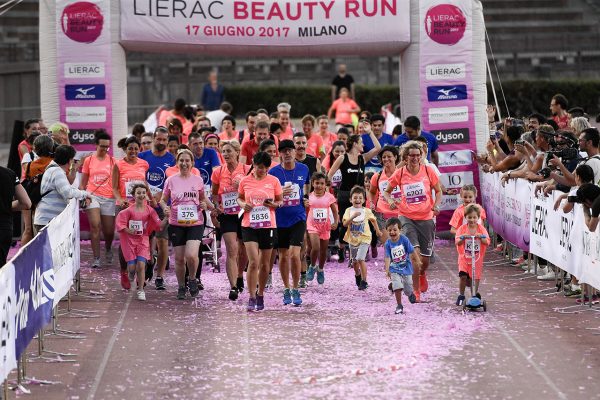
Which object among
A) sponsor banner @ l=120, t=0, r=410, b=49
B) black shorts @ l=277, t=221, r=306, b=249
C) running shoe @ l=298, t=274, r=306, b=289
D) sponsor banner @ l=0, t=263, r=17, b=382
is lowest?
running shoe @ l=298, t=274, r=306, b=289

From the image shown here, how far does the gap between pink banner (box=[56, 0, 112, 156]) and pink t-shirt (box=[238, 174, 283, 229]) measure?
20.5ft

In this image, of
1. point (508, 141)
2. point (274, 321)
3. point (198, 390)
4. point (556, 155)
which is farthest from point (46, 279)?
point (508, 141)

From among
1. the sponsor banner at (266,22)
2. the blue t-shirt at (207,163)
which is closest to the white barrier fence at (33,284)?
the blue t-shirt at (207,163)

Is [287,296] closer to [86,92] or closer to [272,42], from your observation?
[272,42]

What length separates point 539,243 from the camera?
15.2 m

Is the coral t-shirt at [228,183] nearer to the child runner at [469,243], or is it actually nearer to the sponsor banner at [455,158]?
the child runner at [469,243]

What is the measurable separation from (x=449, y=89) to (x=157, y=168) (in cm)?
555

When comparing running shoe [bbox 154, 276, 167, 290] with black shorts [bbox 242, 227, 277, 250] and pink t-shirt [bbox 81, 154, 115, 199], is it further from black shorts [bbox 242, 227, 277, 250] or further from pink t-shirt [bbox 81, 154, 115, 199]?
pink t-shirt [bbox 81, 154, 115, 199]

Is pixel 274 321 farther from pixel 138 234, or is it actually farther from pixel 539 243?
pixel 539 243

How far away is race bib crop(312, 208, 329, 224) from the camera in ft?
51.4

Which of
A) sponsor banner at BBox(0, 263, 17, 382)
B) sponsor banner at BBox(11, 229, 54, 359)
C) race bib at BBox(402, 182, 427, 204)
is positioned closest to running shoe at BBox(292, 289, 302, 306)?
race bib at BBox(402, 182, 427, 204)

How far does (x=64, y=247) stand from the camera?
41.6ft

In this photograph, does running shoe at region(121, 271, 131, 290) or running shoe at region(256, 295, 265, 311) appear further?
running shoe at region(121, 271, 131, 290)

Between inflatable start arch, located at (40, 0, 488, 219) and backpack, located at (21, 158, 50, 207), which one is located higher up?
inflatable start arch, located at (40, 0, 488, 219)
